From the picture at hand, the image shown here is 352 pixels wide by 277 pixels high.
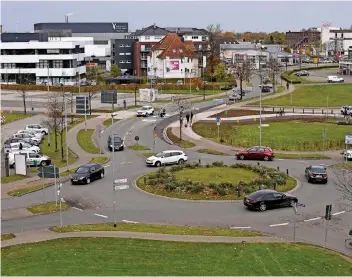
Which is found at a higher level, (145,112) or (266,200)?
(145,112)

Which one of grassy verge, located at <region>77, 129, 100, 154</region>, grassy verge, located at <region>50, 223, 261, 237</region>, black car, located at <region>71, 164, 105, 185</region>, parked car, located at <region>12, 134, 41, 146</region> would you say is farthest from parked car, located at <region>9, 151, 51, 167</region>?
grassy verge, located at <region>50, 223, 261, 237</region>

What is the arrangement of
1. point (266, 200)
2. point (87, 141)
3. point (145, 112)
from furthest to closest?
1. point (145, 112)
2. point (87, 141)
3. point (266, 200)

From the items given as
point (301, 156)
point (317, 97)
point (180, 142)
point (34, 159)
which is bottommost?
point (301, 156)

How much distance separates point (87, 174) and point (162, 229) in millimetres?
12892

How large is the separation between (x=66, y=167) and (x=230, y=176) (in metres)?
13.4

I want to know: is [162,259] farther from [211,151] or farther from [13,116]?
[13,116]

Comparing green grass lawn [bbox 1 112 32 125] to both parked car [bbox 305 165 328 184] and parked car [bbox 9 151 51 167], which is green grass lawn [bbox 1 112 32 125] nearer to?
parked car [bbox 9 151 51 167]

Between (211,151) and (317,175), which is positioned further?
(211,151)

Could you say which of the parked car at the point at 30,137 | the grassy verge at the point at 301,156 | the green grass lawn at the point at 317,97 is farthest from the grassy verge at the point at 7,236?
the green grass lawn at the point at 317,97

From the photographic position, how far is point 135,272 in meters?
20.7

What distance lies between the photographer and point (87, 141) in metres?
57.5

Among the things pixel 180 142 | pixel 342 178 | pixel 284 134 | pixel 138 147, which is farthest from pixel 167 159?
pixel 284 134

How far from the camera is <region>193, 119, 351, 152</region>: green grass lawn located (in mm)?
52781

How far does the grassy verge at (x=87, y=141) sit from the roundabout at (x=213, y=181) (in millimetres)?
12563
